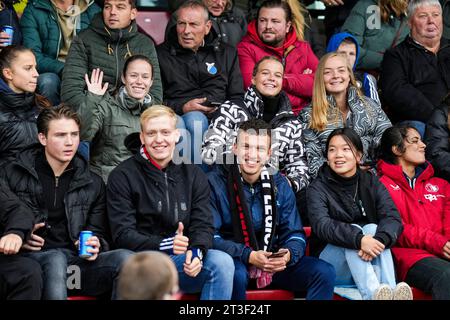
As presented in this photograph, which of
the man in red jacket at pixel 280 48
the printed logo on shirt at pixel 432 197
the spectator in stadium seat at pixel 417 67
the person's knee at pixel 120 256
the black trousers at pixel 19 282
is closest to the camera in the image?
the black trousers at pixel 19 282

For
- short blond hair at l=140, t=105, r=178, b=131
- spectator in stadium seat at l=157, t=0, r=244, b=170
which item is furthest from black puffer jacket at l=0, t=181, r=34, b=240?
spectator in stadium seat at l=157, t=0, r=244, b=170

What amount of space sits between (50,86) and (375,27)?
3.13 metres

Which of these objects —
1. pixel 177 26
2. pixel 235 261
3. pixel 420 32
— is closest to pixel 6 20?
pixel 177 26

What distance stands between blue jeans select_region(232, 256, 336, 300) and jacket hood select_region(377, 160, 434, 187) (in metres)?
1.05

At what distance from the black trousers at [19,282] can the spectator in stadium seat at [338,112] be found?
2.58 metres

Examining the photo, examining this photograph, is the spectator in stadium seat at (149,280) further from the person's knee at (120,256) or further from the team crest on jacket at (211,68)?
the team crest on jacket at (211,68)

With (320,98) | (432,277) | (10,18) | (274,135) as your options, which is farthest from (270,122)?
(10,18)

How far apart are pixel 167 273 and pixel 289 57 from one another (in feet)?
14.7

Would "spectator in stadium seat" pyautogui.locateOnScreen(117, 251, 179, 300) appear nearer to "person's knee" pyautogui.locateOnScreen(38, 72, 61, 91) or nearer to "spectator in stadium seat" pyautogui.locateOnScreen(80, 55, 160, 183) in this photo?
"spectator in stadium seat" pyautogui.locateOnScreen(80, 55, 160, 183)

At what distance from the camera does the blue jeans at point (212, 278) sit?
222 inches

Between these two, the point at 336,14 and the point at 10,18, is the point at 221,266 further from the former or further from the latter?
the point at 336,14

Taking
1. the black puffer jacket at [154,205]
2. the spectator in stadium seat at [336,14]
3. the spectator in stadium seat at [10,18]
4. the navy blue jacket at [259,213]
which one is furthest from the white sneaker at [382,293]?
the spectator in stadium seat at [336,14]

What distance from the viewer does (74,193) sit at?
5.83m
